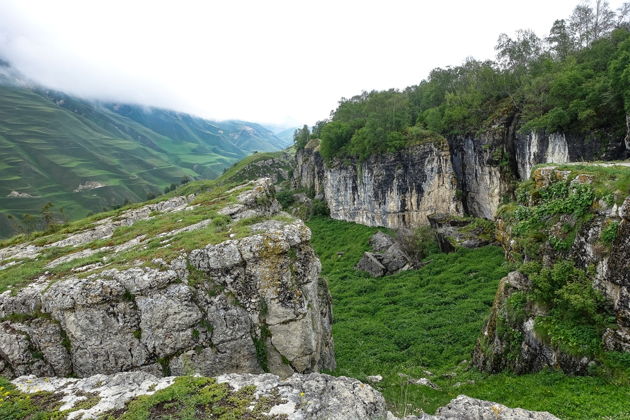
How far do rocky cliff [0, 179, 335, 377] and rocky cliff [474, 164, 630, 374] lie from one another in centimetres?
1009

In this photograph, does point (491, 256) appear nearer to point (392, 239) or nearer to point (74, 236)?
point (392, 239)

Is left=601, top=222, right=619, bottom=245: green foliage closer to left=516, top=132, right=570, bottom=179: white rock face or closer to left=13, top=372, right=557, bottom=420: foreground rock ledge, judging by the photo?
left=13, top=372, right=557, bottom=420: foreground rock ledge

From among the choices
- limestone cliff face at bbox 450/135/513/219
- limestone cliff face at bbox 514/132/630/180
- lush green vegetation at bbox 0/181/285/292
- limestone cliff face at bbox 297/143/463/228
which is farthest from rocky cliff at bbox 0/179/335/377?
limestone cliff face at bbox 297/143/463/228

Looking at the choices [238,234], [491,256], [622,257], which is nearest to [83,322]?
[238,234]

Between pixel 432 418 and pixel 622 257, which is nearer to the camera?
pixel 432 418

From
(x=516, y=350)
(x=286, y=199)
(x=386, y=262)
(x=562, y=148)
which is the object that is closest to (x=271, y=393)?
(x=516, y=350)

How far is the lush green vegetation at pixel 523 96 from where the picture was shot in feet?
111

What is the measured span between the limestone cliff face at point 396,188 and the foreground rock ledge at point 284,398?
49.2m

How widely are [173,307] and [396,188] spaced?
51.3 meters

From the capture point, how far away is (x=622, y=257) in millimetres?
12023

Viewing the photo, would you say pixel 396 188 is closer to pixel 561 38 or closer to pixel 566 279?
pixel 561 38

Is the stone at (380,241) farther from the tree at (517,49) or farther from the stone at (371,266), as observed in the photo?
the tree at (517,49)

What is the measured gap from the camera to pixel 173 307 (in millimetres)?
12836

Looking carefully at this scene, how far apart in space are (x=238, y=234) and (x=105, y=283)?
5588 mm
